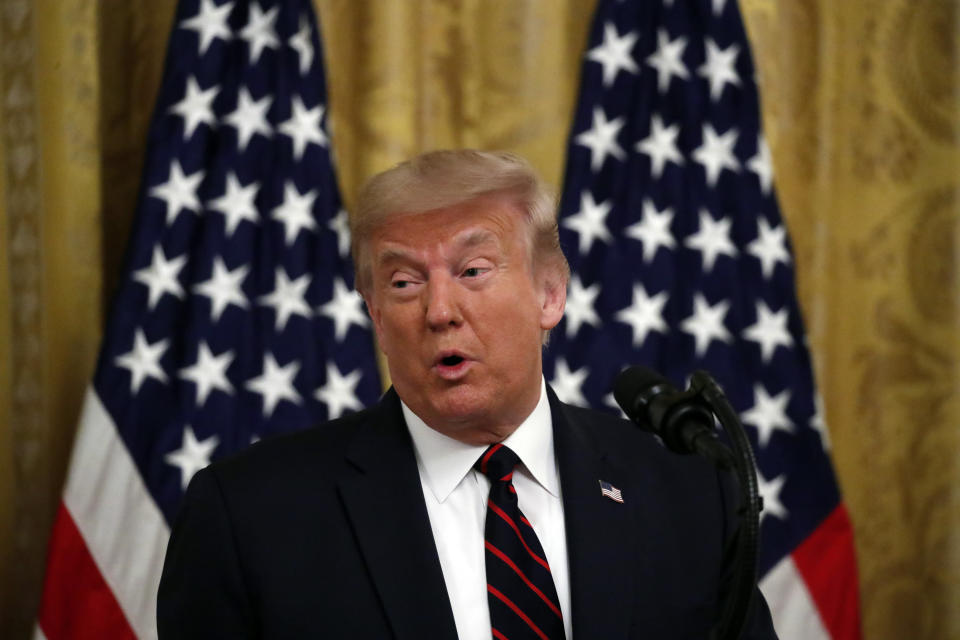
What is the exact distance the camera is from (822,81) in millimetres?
3320

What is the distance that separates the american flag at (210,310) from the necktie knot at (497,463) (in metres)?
1.27

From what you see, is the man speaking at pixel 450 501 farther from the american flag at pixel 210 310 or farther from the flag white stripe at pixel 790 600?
the flag white stripe at pixel 790 600

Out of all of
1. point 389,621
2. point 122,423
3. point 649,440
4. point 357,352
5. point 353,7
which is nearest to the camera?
point 389,621

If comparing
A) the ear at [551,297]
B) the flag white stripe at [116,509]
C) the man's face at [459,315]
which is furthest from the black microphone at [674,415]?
the flag white stripe at [116,509]

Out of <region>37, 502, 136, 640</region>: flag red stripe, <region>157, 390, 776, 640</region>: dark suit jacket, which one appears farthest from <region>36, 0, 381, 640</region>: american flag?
<region>157, 390, 776, 640</region>: dark suit jacket

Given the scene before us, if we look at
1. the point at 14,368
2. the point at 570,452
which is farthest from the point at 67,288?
the point at 570,452

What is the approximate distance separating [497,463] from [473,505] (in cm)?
8

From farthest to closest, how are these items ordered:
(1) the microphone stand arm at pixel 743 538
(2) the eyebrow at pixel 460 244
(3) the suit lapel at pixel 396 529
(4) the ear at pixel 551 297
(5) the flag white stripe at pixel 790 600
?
(5) the flag white stripe at pixel 790 600, (4) the ear at pixel 551 297, (2) the eyebrow at pixel 460 244, (3) the suit lapel at pixel 396 529, (1) the microphone stand arm at pixel 743 538

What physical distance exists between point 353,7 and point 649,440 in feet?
6.22

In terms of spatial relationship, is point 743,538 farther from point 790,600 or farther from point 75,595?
point 75,595

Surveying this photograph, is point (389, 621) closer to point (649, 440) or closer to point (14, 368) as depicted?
point (649, 440)

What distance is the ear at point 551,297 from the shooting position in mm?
1823

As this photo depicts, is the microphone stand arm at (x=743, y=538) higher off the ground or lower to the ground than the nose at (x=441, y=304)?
lower

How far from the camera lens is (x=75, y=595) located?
2717 millimetres
